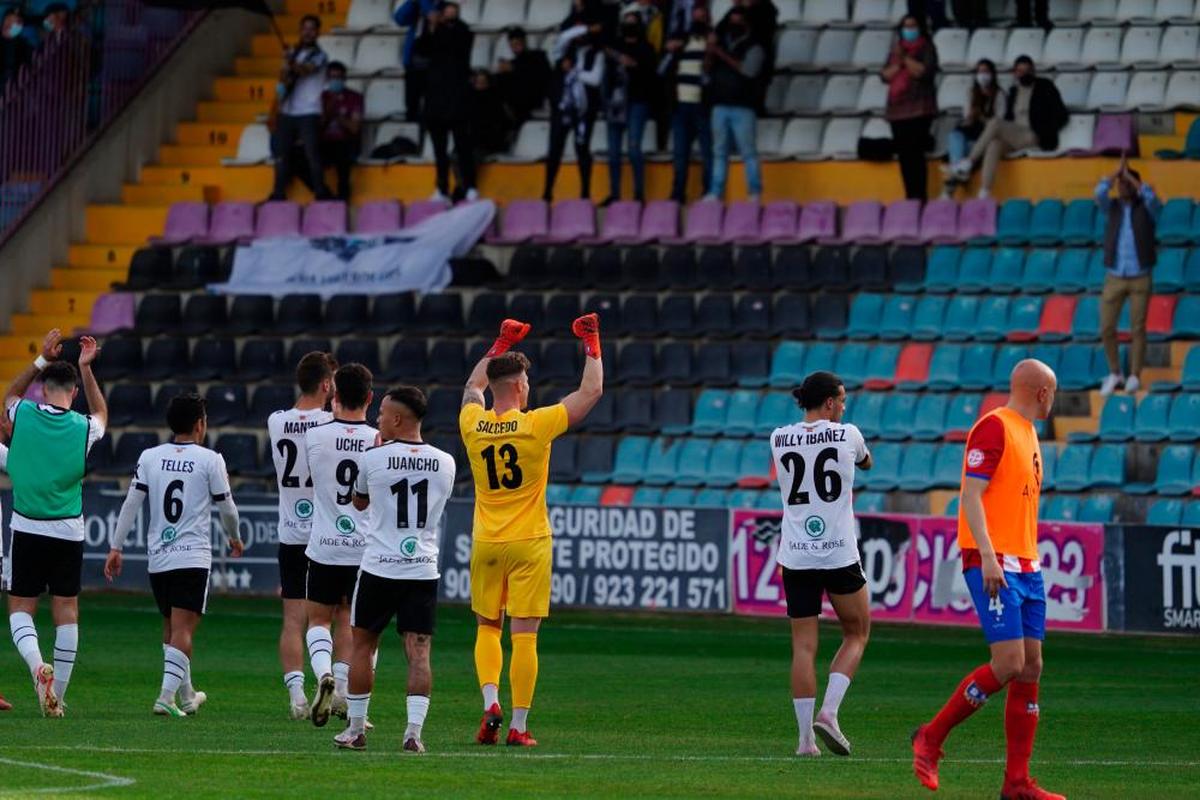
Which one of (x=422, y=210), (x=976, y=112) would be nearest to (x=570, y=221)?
(x=422, y=210)

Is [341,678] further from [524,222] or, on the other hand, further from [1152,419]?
[524,222]

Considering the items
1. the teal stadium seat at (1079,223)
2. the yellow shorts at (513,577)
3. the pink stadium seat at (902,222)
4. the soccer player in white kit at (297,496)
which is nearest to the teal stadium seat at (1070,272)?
the teal stadium seat at (1079,223)

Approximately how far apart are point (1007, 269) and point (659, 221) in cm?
471

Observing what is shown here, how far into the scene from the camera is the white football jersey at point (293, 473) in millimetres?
14594

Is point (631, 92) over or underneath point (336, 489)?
over

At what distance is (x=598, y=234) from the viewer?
30094 millimetres

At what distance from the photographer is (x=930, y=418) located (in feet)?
85.0

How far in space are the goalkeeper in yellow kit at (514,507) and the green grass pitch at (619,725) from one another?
42cm

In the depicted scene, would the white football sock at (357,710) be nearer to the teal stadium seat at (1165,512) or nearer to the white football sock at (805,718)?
the white football sock at (805,718)

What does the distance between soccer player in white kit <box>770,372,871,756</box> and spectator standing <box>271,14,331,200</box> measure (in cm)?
1853

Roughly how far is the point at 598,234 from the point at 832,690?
17376mm

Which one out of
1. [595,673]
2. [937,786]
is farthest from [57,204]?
[937,786]

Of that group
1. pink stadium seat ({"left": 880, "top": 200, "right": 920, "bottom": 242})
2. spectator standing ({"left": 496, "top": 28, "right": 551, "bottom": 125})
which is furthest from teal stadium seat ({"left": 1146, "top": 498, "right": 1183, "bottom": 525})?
spectator standing ({"left": 496, "top": 28, "right": 551, "bottom": 125})

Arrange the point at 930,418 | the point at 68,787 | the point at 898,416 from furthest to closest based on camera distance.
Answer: the point at 898,416, the point at 930,418, the point at 68,787
